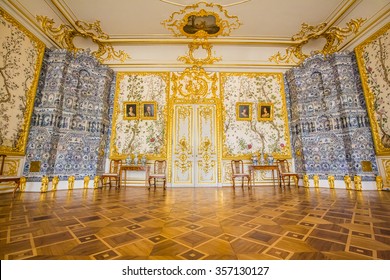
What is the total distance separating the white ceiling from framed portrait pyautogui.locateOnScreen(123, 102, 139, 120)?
1681 mm

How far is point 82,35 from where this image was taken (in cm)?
655

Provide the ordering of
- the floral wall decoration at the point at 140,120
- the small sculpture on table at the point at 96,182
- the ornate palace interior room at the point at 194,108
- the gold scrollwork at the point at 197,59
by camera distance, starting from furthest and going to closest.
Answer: the gold scrollwork at the point at 197,59 → the floral wall decoration at the point at 140,120 → the small sculpture on table at the point at 96,182 → the ornate palace interior room at the point at 194,108

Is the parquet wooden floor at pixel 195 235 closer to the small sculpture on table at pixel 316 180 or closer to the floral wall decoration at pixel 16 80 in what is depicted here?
the floral wall decoration at pixel 16 80

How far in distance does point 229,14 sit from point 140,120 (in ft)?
16.6

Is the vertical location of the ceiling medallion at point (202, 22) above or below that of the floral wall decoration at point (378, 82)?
above

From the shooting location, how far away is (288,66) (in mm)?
7461

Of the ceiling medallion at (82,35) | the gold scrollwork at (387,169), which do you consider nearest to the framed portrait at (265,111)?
the gold scrollwork at (387,169)

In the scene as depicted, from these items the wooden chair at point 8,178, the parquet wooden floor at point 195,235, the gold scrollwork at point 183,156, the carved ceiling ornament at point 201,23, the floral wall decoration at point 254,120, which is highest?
the carved ceiling ornament at point 201,23

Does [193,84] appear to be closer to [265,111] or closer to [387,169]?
[265,111]

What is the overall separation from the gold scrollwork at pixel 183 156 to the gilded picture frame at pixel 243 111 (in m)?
2.43

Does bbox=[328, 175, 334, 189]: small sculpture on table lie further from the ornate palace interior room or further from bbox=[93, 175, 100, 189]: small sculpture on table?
bbox=[93, 175, 100, 189]: small sculpture on table

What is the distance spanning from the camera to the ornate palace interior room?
431cm

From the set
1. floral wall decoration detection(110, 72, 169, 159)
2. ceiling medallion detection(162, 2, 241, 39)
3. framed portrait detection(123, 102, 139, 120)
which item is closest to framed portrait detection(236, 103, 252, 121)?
ceiling medallion detection(162, 2, 241, 39)

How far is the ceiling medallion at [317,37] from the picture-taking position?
235 inches
